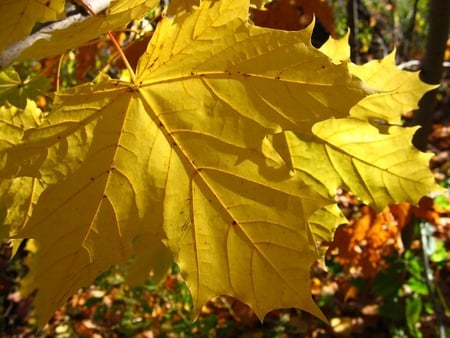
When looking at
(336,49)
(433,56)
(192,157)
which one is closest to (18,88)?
(192,157)

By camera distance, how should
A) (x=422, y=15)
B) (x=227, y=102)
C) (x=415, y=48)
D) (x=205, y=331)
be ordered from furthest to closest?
1. (x=422, y=15)
2. (x=415, y=48)
3. (x=205, y=331)
4. (x=227, y=102)

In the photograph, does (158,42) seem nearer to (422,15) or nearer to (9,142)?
(9,142)

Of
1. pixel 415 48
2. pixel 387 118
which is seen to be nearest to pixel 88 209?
pixel 387 118

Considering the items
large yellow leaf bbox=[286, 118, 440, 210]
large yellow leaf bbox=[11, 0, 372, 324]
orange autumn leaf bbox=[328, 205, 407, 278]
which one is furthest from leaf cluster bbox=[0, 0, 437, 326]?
orange autumn leaf bbox=[328, 205, 407, 278]

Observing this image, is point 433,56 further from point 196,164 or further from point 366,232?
point 196,164

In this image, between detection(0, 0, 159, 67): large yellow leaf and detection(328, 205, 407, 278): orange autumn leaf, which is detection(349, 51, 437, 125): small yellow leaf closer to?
detection(0, 0, 159, 67): large yellow leaf
